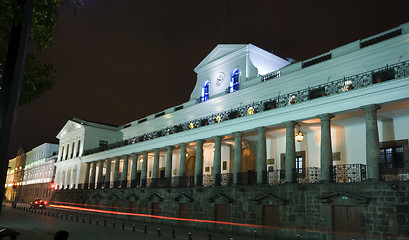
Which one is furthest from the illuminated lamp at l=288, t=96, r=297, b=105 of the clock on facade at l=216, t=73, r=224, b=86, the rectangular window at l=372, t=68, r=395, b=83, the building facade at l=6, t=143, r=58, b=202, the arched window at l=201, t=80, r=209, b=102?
the building facade at l=6, t=143, r=58, b=202

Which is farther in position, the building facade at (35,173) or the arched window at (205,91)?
the building facade at (35,173)

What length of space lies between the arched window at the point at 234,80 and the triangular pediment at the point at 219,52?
2022 millimetres

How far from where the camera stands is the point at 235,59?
3422 centimetres

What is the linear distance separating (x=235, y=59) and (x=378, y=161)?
19114 mm

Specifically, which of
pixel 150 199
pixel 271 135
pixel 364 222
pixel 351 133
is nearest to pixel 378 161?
pixel 364 222

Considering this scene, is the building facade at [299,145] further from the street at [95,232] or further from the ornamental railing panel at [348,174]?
the street at [95,232]

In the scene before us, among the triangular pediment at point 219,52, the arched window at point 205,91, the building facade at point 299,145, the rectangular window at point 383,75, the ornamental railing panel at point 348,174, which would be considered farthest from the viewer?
the arched window at point 205,91

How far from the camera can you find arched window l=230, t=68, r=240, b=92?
33438 millimetres

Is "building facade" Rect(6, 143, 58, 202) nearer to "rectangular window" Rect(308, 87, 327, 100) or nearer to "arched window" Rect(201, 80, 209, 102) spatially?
"arched window" Rect(201, 80, 209, 102)

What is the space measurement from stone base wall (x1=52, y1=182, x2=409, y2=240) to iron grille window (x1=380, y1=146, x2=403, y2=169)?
4.60 metres

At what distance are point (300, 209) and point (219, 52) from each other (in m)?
20.4

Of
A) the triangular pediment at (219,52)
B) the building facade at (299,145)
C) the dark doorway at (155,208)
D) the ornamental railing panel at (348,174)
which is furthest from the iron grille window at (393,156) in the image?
the dark doorway at (155,208)

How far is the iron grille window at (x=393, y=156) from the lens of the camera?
21172 mm

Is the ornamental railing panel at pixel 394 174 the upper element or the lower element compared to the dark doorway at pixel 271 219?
upper
